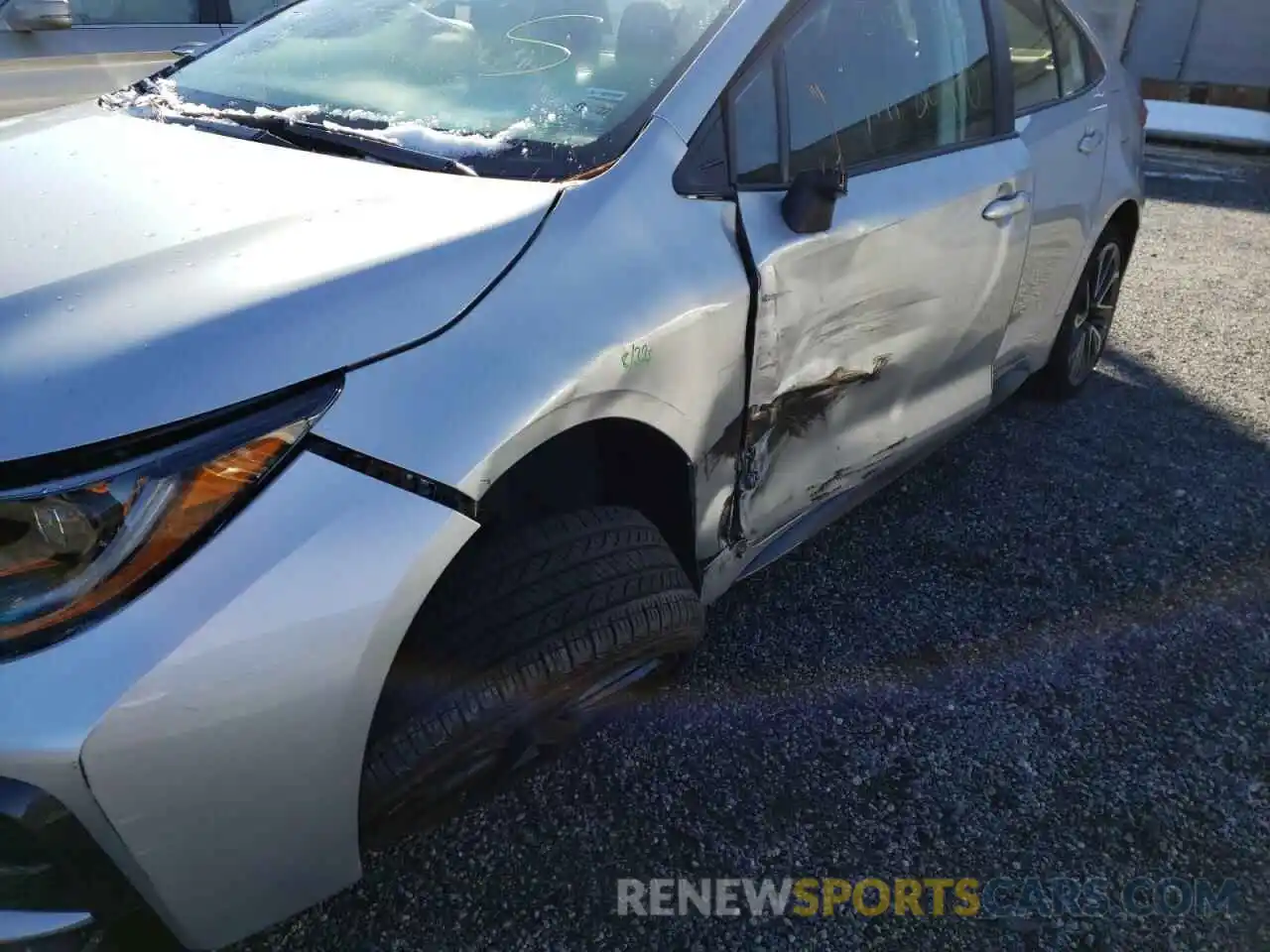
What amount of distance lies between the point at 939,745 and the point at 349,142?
1707 millimetres

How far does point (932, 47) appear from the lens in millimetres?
2439

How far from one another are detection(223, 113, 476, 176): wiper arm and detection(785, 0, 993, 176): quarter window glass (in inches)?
27.3

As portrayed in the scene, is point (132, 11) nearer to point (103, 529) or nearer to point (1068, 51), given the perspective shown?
point (1068, 51)

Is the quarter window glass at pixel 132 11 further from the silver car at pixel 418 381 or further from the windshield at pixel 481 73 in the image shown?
the windshield at pixel 481 73

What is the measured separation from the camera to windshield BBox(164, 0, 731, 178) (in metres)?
1.80

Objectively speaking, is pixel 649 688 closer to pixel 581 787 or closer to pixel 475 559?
pixel 581 787

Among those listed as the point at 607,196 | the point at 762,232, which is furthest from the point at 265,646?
the point at 762,232

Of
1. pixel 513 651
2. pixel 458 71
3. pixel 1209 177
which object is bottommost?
pixel 1209 177

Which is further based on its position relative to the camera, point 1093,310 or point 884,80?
point 1093,310

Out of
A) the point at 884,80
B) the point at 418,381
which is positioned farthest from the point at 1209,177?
the point at 418,381

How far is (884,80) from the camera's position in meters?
2.25

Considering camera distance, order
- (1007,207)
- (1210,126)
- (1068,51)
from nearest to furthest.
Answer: (1007,207) → (1068,51) → (1210,126)

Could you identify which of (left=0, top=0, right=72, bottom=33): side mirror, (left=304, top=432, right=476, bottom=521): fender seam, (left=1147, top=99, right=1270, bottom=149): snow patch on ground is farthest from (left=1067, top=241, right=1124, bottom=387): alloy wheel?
(left=1147, top=99, right=1270, bottom=149): snow patch on ground

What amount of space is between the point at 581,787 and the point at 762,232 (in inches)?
44.9
